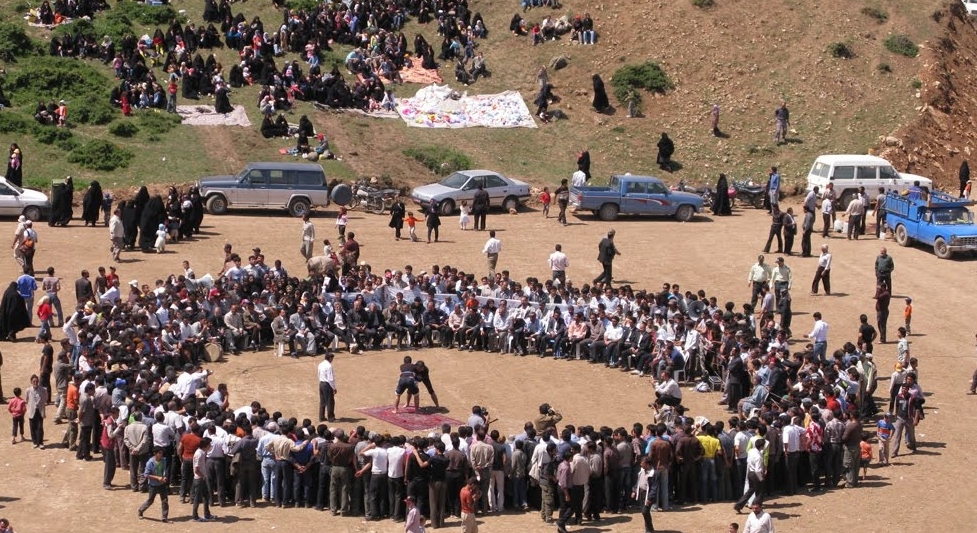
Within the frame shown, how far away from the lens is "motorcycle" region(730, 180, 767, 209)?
152ft

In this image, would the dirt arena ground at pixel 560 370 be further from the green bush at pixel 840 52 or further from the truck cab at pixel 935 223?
the green bush at pixel 840 52

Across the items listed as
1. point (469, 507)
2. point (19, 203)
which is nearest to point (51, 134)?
point (19, 203)

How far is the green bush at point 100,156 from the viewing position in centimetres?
4431

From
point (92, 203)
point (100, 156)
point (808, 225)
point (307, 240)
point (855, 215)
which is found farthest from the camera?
point (100, 156)

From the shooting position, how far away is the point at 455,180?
44094mm

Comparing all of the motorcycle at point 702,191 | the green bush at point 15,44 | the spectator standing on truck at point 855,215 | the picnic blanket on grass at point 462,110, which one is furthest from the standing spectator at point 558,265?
the green bush at point 15,44

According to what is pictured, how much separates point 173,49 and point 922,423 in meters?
33.4

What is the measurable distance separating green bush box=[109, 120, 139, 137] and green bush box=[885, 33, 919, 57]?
28.6 meters

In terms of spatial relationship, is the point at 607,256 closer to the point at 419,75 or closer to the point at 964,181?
the point at 964,181

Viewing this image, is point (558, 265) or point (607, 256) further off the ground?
point (607, 256)

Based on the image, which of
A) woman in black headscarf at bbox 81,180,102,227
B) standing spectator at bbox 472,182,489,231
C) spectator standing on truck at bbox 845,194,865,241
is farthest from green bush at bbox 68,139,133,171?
spectator standing on truck at bbox 845,194,865,241

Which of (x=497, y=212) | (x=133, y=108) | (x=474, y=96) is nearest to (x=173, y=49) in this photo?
(x=133, y=108)

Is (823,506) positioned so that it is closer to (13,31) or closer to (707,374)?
(707,374)

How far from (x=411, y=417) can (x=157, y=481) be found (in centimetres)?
617
